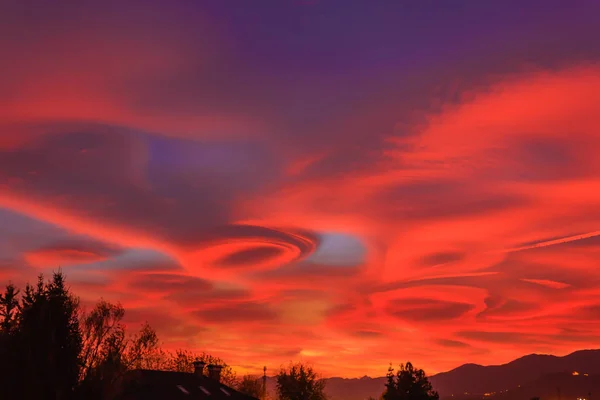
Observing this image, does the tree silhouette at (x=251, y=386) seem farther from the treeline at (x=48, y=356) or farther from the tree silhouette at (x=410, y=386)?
the treeline at (x=48, y=356)

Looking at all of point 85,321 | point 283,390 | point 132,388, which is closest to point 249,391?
point 283,390

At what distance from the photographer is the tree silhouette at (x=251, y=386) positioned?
10044cm

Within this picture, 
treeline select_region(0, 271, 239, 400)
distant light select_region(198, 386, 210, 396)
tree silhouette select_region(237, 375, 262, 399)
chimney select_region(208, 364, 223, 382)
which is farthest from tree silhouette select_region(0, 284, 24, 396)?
tree silhouette select_region(237, 375, 262, 399)

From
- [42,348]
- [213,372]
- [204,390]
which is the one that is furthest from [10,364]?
[213,372]

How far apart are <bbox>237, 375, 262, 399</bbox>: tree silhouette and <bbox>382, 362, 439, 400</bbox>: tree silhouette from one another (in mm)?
29754

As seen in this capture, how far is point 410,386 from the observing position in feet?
250

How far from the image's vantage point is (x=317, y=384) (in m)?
104

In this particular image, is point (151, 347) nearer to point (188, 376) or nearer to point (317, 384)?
point (188, 376)

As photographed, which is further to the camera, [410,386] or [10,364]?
[410,386]

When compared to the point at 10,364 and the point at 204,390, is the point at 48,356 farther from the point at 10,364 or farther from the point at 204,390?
the point at 204,390

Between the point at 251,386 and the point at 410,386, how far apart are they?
34.9 metres

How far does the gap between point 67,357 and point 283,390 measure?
7765cm

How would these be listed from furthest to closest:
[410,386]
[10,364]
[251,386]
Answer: [251,386]
[410,386]
[10,364]

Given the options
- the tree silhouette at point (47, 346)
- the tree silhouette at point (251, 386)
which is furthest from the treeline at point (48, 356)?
the tree silhouette at point (251, 386)
